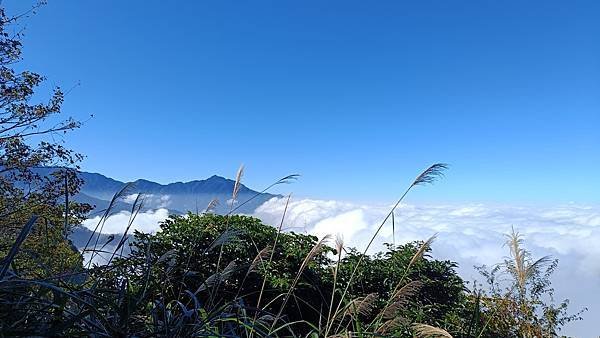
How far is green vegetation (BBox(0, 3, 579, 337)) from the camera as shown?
5.66 ft

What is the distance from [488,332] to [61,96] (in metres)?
8.90

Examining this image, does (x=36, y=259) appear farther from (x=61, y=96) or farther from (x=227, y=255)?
(x=61, y=96)

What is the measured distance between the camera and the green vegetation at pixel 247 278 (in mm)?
1726

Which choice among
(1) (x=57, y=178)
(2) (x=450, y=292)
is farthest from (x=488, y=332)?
(1) (x=57, y=178)

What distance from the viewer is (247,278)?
6.31 m

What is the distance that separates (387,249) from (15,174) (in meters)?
7.29

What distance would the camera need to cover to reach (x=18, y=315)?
1.31 m

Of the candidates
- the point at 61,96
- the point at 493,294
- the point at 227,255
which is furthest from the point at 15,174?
the point at 493,294

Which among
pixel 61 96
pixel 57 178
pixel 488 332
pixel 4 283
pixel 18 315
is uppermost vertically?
pixel 61 96

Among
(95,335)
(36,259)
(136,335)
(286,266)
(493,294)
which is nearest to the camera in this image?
(95,335)

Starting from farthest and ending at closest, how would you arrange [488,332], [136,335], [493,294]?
[493,294], [488,332], [136,335]

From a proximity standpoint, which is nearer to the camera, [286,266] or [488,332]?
A: [488,332]

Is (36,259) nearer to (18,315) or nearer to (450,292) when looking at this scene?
(18,315)

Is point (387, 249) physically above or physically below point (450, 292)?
above
